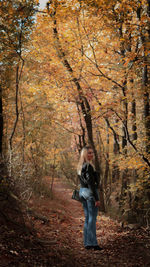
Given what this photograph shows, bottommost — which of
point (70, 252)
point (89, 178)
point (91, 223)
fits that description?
point (70, 252)

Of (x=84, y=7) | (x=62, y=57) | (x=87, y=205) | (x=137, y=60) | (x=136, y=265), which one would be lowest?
(x=136, y=265)

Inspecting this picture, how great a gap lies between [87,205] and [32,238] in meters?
1.19

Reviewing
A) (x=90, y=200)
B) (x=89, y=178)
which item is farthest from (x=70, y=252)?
(x=89, y=178)

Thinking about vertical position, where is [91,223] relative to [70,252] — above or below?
above

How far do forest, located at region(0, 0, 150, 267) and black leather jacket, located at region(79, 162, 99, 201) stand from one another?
1.18 meters

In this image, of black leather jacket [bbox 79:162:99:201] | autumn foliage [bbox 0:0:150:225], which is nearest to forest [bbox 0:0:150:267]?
autumn foliage [bbox 0:0:150:225]

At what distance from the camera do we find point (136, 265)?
9.96 ft

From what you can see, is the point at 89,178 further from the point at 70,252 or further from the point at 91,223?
the point at 70,252

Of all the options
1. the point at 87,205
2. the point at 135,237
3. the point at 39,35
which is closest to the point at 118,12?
A: the point at 39,35

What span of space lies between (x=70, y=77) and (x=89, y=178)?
520 centimetres

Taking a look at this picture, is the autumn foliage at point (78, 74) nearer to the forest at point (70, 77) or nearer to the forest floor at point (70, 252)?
the forest at point (70, 77)

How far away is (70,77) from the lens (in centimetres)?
788

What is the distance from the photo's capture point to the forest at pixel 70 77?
5.02m

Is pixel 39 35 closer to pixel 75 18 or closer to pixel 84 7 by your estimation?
pixel 75 18
